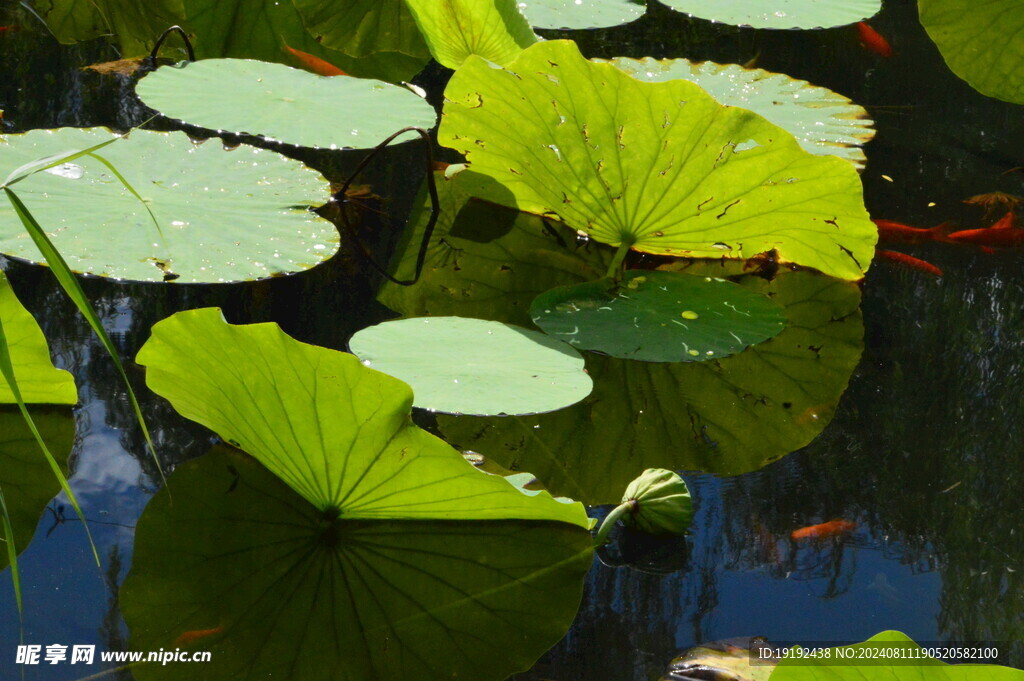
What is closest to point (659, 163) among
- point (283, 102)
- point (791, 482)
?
point (791, 482)

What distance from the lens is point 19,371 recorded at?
118cm

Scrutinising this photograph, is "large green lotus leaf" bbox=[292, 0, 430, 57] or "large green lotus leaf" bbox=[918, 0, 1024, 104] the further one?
"large green lotus leaf" bbox=[292, 0, 430, 57]

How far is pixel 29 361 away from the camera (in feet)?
3.84

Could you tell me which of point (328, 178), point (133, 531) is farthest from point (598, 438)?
point (328, 178)

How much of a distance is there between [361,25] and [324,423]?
1.84 m

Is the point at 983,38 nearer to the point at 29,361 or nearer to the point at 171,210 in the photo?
the point at 171,210

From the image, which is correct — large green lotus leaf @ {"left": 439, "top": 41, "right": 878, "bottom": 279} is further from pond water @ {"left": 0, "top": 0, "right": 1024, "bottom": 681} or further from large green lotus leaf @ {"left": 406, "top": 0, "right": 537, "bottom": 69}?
large green lotus leaf @ {"left": 406, "top": 0, "right": 537, "bottom": 69}

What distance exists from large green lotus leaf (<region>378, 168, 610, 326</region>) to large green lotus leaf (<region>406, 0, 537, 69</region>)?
361 millimetres

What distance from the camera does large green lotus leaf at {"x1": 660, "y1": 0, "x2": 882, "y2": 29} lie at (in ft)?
9.04

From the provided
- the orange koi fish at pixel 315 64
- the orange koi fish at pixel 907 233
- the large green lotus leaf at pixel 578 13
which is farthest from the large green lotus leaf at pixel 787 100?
the orange koi fish at pixel 315 64

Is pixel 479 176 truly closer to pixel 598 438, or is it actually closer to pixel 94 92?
pixel 598 438

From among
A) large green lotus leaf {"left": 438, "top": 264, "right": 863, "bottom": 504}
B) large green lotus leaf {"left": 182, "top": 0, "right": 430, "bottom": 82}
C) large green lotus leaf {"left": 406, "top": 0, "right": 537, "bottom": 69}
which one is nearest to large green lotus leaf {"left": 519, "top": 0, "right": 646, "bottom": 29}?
large green lotus leaf {"left": 182, "top": 0, "right": 430, "bottom": 82}

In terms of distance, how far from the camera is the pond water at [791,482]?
1008 millimetres

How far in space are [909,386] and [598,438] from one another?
0.49m
